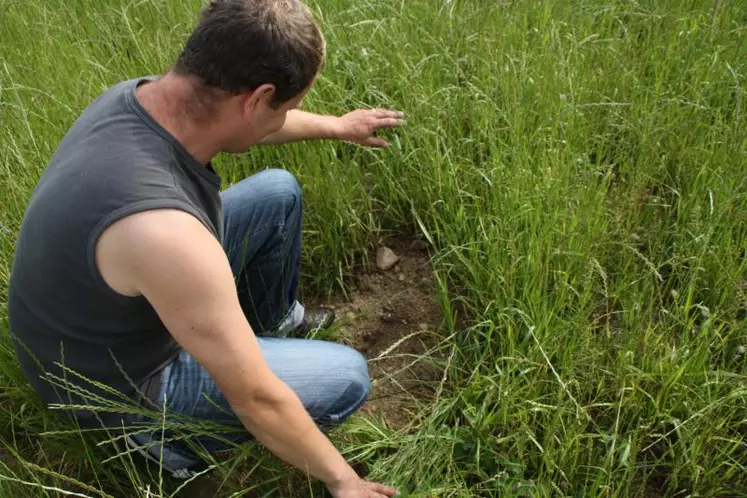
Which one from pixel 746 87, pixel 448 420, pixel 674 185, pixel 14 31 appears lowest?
pixel 448 420

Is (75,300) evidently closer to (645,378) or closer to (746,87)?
(645,378)

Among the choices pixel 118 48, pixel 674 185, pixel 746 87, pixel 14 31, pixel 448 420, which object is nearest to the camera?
pixel 448 420

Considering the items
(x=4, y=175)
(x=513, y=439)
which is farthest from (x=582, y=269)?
(x=4, y=175)

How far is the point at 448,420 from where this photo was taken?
1707 millimetres

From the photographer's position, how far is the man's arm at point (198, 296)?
3.74ft

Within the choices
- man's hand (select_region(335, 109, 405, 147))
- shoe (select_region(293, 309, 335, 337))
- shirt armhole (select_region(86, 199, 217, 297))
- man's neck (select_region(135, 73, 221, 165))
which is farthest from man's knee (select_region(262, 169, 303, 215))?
shirt armhole (select_region(86, 199, 217, 297))

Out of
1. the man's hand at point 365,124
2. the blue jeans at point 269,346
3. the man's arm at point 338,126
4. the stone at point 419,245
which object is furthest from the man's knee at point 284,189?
the stone at point 419,245

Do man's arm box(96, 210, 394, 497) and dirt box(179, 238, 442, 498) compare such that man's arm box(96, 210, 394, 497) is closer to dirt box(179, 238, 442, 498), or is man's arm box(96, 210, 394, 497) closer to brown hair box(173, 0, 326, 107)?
brown hair box(173, 0, 326, 107)

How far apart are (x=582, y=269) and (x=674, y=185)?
585mm

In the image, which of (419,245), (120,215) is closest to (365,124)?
(419,245)

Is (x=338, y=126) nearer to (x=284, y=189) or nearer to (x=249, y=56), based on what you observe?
(x=284, y=189)

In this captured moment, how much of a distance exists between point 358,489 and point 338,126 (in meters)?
1.10

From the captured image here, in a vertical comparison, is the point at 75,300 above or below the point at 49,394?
above

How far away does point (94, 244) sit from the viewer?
122 cm
